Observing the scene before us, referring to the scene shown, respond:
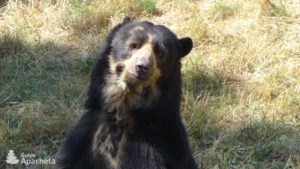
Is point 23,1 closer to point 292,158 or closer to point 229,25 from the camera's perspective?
point 229,25

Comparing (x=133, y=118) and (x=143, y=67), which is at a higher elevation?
(x=143, y=67)

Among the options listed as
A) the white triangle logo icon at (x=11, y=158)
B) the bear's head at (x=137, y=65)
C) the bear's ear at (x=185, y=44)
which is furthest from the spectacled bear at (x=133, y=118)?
the white triangle logo icon at (x=11, y=158)

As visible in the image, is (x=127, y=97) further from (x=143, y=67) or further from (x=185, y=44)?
(x=185, y=44)

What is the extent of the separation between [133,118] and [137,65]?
0.40 metres

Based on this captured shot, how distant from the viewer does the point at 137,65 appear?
4.73 meters

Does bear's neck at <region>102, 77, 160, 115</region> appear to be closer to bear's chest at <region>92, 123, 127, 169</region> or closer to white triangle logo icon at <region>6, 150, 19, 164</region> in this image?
bear's chest at <region>92, 123, 127, 169</region>

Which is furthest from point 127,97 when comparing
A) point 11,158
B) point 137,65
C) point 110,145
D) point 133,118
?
point 11,158

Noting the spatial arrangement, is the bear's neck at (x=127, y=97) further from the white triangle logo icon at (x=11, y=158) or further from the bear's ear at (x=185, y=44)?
the white triangle logo icon at (x=11, y=158)

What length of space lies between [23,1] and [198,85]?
9.62 feet

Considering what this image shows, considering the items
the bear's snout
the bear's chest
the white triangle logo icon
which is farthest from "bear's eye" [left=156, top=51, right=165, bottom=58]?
the white triangle logo icon

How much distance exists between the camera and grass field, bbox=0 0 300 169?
6207 millimetres

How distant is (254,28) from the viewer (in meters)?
8.22

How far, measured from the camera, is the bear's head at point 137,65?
15.6 ft

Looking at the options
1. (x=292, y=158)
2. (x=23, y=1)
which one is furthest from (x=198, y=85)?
(x=23, y=1)
